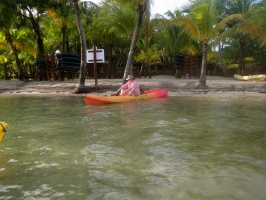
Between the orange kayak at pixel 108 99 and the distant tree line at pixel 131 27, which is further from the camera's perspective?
the distant tree line at pixel 131 27

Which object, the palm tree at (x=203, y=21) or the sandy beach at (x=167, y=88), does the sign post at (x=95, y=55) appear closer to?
the sandy beach at (x=167, y=88)

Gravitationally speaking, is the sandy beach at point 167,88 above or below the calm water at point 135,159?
above

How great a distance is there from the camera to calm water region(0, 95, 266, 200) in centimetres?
333

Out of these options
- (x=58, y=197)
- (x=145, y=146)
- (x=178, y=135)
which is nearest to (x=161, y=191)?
(x=58, y=197)

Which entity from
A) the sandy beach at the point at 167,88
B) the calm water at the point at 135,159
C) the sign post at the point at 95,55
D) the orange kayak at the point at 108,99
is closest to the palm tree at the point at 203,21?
the sandy beach at the point at 167,88

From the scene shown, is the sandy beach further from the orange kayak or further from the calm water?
the calm water

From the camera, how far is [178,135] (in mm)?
6016

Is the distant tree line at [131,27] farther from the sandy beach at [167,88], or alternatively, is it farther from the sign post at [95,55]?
the sign post at [95,55]

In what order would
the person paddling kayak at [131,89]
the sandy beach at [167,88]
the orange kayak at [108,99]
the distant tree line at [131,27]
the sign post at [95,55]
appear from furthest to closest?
1. the sandy beach at [167,88]
2. the distant tree line at [131,27]
3. the sign post at [95,55]
4. the person paddling kayak at [131,89]
5. the orange kayak at [108,99]

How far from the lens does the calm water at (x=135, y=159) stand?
A: 333 centimetres

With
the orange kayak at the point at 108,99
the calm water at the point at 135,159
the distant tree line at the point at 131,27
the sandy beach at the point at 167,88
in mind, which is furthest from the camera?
the sandy beach at the point at 167,88

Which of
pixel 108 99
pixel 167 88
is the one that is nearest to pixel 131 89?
pixel 108 99

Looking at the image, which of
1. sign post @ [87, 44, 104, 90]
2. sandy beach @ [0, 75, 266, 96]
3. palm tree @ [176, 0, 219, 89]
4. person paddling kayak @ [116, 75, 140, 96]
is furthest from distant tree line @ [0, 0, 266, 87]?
person paddling kayak @ [116, 75, 140, 96]

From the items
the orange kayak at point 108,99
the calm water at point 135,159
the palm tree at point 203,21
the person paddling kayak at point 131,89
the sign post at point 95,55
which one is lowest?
the calm water at point 135,159
